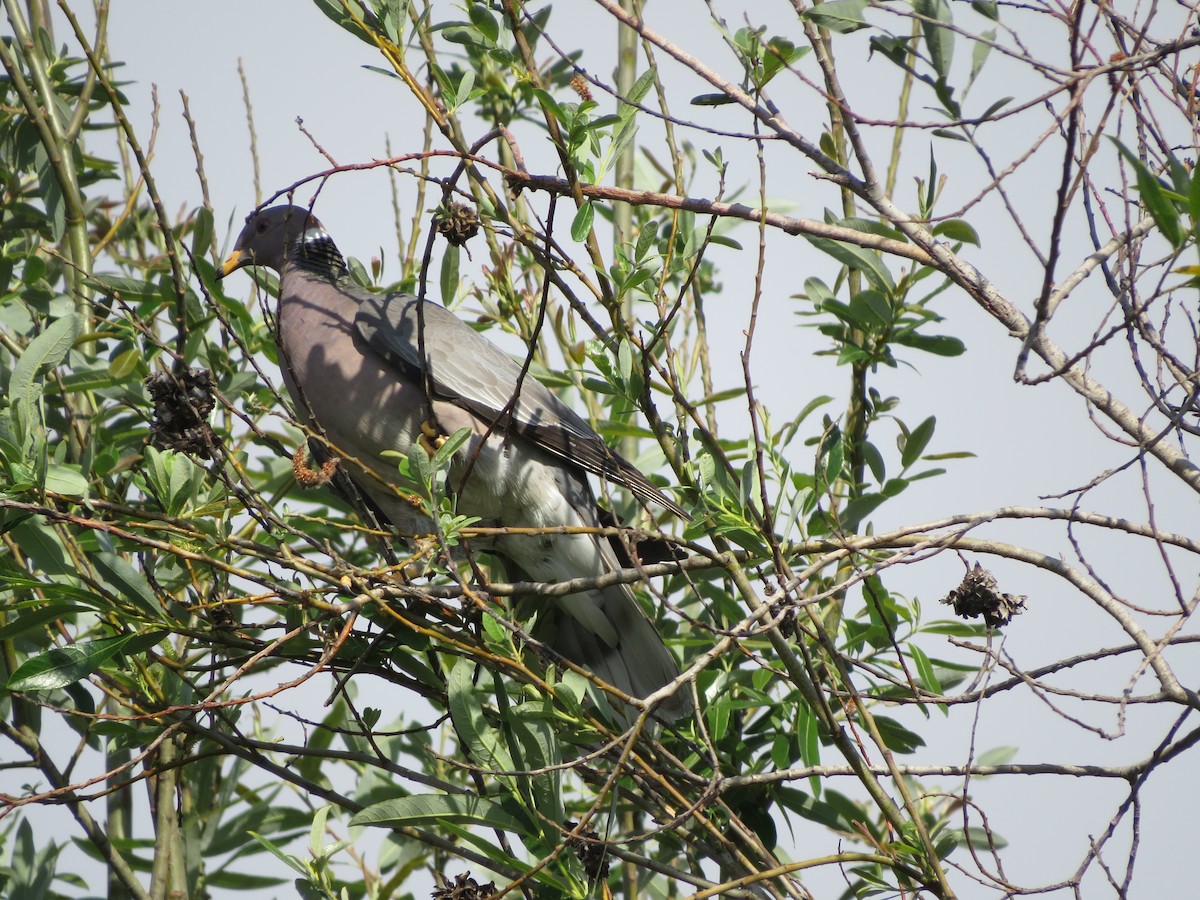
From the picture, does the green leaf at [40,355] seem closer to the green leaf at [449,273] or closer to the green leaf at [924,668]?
the green leaf at [449,273]

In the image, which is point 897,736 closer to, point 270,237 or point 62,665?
point 62,665

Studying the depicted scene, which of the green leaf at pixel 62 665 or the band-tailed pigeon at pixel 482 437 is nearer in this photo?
the green leaf at pixel 62 665

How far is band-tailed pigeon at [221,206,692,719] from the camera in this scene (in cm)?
338

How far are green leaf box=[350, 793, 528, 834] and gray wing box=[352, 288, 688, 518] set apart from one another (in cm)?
112

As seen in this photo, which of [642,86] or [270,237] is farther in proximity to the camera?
[270,237]

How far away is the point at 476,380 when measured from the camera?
3494mm

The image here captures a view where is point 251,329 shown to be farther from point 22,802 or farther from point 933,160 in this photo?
point 933,160

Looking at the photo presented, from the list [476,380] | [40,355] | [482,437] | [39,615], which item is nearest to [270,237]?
[476,380]

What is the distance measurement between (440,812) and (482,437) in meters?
1.23

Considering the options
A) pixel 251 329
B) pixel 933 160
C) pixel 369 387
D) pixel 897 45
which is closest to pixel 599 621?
pixel 369 387

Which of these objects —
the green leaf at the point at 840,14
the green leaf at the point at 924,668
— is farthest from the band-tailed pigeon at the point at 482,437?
the green leaf at the point at 840,14

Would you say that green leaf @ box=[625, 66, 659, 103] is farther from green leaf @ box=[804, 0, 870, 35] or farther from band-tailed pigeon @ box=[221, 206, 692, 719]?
band-tailed pigeon @ box=[221, 206, 692, 719]

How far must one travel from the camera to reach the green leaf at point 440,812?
7.32 feet

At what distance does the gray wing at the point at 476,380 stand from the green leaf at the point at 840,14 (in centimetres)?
139
